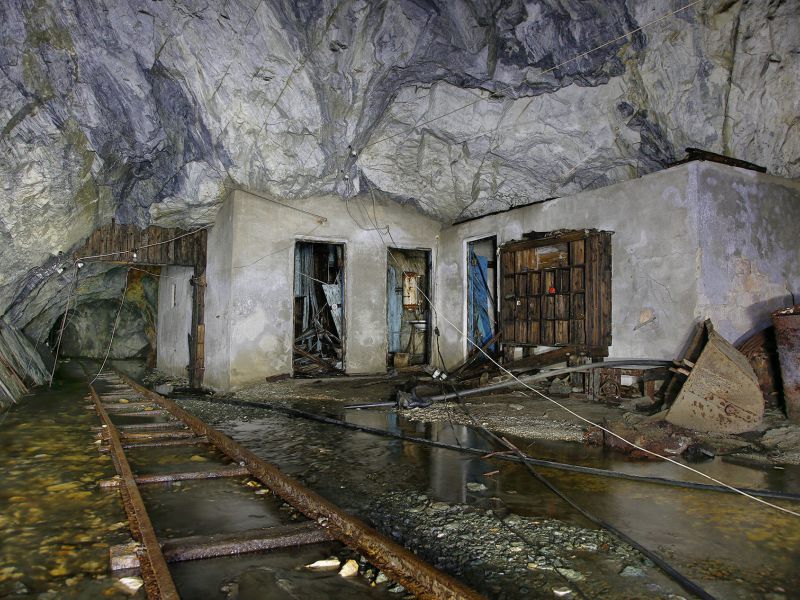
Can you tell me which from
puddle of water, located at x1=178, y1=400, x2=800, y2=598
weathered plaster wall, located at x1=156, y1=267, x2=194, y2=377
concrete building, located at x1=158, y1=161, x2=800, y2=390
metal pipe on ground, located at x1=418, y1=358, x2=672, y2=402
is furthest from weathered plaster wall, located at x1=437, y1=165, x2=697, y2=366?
weathered plaster wall, located at x1=156, y1=267, x2=194, y2=377

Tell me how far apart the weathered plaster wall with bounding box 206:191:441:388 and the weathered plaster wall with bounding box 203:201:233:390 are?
1.5 inches

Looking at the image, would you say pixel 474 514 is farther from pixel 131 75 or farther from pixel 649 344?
pixel 131 75

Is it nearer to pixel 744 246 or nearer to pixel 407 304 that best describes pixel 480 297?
pixel 407 304

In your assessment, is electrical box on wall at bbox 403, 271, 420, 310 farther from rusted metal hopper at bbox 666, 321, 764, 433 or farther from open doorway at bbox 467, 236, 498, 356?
rusted metal hopper at bbox 666, 321, 764, 433

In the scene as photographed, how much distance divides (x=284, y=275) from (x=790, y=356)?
804 centimetres

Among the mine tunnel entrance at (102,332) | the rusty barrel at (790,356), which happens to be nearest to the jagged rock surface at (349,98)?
the rusty barrel at (790,356)

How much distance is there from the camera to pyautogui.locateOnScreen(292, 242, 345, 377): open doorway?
12.4 metres

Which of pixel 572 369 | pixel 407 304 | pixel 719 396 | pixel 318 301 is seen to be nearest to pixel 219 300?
pixel 318 301

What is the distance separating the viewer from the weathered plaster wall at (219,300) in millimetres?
9570

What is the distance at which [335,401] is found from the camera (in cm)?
809

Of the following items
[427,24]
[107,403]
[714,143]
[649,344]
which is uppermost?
[427,24]

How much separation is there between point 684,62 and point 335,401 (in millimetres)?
7079

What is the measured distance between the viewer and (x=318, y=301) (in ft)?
43.5

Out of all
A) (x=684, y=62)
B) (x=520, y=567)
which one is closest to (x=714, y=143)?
(x=684, y=62)
